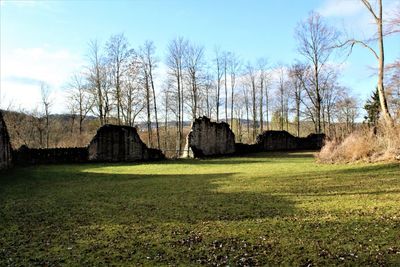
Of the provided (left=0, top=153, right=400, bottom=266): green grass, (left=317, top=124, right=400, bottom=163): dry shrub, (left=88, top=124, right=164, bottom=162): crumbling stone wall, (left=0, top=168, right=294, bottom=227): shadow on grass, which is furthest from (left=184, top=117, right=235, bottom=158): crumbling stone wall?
(left=0, top=153, right=400, bottom=266): green grass

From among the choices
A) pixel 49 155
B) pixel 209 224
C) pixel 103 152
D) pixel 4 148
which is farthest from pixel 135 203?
pixel 103 152

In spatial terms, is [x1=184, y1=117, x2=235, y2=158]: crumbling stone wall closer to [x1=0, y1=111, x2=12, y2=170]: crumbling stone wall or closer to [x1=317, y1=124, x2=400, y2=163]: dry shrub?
[x1=317, y1=124, x2=400, y2=163]: dry shrub

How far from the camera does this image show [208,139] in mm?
33312

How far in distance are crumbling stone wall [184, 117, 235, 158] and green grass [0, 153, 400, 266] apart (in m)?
18.8

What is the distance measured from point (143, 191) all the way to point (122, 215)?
386 cm

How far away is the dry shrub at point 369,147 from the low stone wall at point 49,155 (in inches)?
606

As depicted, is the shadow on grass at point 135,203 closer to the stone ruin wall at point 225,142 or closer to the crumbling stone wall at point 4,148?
the crumbling stone wall at point 4,148

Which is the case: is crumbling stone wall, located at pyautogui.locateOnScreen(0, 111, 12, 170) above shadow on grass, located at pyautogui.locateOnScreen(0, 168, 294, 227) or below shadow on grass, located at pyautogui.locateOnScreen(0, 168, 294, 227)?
above

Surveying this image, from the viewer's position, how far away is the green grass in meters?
5.36

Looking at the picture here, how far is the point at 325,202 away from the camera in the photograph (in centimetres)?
901

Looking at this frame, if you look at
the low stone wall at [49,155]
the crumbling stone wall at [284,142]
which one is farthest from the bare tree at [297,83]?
the low stone wall at [49,155]

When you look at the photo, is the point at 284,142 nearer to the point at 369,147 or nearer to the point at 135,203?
the point at 369,147

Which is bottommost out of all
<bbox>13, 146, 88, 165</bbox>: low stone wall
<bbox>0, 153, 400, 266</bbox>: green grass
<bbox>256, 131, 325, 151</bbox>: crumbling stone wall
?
<bbox>0, 153, 400, 266</bbox>: green grass

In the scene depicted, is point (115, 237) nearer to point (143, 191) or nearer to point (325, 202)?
point (325, 202)
